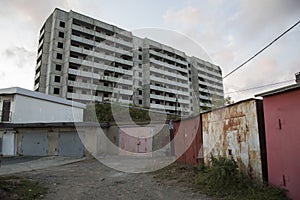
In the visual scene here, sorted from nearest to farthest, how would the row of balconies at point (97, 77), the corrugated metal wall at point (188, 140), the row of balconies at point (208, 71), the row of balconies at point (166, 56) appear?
1. the corrugated metal wall at point (188, 140)
2. the row of balconies at point (97, 77)
3. the row of balconies at point (166, 56)
4. the row of balconies at point (208, 71)

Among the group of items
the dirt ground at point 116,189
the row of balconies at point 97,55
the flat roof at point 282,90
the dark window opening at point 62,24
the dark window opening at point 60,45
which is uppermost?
the dark window opening at point 62,24

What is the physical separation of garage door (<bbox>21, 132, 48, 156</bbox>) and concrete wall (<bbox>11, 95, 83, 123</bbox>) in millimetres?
2666

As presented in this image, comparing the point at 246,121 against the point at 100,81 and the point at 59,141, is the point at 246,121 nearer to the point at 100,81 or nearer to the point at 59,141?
the point at 59,141

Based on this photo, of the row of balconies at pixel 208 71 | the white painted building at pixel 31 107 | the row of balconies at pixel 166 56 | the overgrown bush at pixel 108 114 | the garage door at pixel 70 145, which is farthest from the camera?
the row of balconies at pixel 208 71

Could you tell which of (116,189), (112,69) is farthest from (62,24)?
(116,189)

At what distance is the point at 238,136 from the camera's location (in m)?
6.73

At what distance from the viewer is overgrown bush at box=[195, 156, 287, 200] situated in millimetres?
5030

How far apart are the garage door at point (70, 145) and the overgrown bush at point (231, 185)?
40.0 feet

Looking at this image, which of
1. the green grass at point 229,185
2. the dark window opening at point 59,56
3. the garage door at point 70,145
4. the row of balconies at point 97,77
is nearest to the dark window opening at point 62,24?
the dark window opening at point 59,56

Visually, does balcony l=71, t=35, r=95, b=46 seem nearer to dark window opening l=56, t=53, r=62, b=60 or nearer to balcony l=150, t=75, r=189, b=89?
dark window opening l=56, t=53, r=62, b=60

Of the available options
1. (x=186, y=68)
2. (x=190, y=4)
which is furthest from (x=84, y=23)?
(x=190, y=4)

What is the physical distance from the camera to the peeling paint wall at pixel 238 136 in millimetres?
5995

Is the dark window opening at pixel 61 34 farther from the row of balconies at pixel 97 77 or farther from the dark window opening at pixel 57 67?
the row of balconies at pixel 97 77

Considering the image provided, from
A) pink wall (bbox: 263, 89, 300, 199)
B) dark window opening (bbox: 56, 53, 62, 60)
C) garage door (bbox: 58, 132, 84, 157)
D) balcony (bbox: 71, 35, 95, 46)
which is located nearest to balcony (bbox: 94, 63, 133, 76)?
balcony (bbox: 71, 35, 95, 46)
